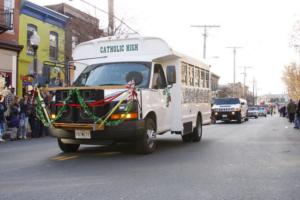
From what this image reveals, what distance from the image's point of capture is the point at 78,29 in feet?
102

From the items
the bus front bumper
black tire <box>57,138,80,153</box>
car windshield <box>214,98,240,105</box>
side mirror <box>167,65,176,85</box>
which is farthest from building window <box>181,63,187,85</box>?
car windshield <box>214,98,240,105</box>

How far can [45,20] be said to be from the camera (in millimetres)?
28828

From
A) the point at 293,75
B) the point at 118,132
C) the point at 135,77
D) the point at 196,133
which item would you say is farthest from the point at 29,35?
the point at 293,75

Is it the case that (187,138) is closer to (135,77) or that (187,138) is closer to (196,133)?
(196,133)

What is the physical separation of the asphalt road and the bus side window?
169 centimetres

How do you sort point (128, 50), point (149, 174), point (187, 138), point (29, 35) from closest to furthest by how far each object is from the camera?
point (149, 174) < point (128, 50) < point (187, 138) < point (29, 35)

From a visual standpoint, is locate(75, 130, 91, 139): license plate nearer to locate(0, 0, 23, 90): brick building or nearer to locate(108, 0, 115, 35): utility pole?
locate(0, 0, 23, 90): brick building

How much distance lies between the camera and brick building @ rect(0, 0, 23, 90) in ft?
78.3

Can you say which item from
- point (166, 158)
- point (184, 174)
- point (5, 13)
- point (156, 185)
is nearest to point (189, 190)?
point (156, 185)

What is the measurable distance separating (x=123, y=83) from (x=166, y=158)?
203 cm

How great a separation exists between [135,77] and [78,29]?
21.1 metres

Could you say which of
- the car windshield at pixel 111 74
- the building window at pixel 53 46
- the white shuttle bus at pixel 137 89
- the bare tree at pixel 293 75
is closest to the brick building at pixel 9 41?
the building window at pixel 53 46

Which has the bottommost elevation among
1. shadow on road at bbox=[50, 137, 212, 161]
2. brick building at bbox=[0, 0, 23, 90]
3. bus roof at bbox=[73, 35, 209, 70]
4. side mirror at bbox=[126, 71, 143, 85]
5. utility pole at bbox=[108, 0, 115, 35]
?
shadow on road at bbox=[50, 137, 212, 161]

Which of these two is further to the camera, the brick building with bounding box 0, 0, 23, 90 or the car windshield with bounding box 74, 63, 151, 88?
the brick building with bounding box 0, 0, 23, 90
